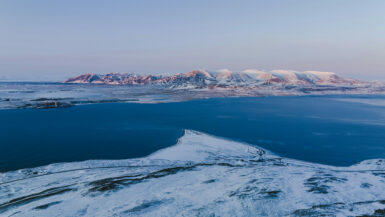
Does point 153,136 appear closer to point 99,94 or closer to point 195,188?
point 195,188

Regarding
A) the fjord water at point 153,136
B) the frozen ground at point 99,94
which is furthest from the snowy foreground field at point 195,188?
the frozen ground at point 99,94

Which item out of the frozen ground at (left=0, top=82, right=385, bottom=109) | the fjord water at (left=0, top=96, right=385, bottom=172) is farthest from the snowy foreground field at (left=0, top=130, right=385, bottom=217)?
the frozen ground at (left=0, top=82, right=385, bottom=109)

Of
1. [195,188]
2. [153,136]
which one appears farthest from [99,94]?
[195,188]

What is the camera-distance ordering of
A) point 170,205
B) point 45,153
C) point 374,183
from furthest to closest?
point 45,153
point 374,183
point 170,205

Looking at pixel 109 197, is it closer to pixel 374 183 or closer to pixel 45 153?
pixel 45 153

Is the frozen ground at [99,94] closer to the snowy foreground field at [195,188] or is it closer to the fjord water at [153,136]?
the fjord water at [153,136]

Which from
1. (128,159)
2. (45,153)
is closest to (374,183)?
(128,159)

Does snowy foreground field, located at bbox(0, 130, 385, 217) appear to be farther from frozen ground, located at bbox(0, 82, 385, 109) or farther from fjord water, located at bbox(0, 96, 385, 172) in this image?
frozen ground, located at bbox(0, 82, 385, 109)

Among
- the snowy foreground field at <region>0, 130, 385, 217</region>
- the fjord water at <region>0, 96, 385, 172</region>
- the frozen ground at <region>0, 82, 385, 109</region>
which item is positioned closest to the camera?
the snowy foreground field at <region>0, 130, 385, 217</region>
